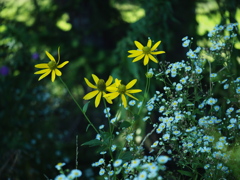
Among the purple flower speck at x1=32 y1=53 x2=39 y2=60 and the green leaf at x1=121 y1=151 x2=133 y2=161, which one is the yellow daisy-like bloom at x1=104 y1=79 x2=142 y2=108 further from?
the purple flower speck at x1=32 y1=53 x2=39 y2=60

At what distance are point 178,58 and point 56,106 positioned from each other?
1.64 meters

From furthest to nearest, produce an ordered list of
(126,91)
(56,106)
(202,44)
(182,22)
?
(56,106)
(182,22)
(202,44)
(126,91)

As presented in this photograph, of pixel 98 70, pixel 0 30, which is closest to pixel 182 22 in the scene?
pixel 98 70

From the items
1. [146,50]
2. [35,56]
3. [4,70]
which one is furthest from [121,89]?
[4,70]

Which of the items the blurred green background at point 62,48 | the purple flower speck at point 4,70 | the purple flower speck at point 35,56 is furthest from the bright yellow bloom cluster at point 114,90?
the purple flower speck at point 4,70

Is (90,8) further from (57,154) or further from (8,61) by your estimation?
(57,154)

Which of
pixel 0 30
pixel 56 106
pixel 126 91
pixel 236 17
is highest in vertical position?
pixel 126 91

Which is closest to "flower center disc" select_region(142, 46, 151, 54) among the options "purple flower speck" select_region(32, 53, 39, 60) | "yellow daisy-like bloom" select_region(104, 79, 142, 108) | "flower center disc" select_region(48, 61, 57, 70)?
"yellow daisy-like bloom" select_region(104, 79, 142, 108)

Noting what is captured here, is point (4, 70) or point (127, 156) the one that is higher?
point (127, 156)

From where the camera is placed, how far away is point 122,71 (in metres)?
2.52

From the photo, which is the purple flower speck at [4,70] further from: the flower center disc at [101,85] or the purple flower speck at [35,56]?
the flower center disc at [101,85]

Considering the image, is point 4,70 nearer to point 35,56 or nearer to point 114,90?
point 35,56

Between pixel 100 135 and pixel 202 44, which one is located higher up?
pixel 100 135

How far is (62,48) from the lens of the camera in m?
3.00
